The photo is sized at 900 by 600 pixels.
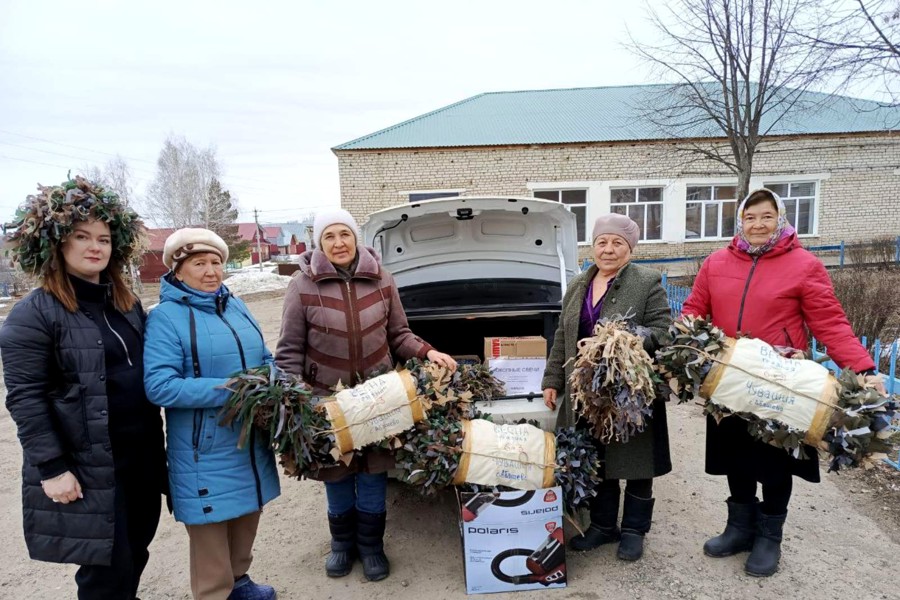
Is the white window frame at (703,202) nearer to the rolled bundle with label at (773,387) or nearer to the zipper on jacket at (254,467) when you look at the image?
the rolled bundle with label at (773,387)

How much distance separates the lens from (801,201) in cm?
1716

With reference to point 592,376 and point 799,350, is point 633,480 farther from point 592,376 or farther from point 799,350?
point 799,350

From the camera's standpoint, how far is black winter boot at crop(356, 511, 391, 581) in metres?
2.80

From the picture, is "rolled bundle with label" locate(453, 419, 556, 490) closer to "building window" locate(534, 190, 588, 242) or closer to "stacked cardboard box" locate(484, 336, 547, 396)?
"stacked cardboard box" locate(484, 336, 547, 396)

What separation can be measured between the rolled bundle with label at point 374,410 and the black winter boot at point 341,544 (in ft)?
2.02

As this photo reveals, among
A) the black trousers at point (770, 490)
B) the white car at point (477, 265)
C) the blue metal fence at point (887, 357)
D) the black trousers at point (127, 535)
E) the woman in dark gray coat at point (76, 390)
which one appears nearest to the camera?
the woman in dark gray coat at point (76, 390)

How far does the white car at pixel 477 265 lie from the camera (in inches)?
A: 151

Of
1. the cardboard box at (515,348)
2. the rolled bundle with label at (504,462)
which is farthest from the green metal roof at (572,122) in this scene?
the rolled bundle with label at (504,462)

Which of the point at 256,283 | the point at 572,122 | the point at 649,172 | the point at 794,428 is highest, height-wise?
the point at 572,122

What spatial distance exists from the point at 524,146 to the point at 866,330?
12147 mm

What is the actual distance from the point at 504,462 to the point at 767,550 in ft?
4.77

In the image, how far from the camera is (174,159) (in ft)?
119

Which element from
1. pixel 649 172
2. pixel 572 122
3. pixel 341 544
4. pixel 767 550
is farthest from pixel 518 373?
pixel 572 122

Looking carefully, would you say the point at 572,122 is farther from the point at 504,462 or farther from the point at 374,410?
the point at 374,410
